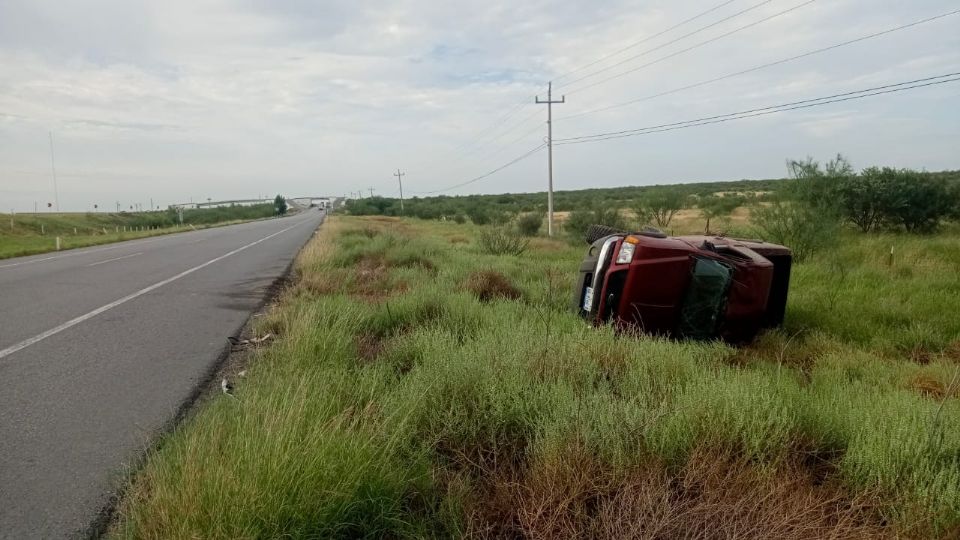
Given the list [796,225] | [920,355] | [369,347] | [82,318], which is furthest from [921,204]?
[82,318]

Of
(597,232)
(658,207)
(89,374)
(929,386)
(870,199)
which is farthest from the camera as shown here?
(658,207)

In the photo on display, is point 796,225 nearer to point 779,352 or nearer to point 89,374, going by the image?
point 779,352

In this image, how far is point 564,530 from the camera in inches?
99.9

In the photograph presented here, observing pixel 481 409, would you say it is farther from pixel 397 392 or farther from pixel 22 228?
pixel 22 228

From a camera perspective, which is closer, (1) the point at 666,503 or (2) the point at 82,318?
(1) the point at 666,503

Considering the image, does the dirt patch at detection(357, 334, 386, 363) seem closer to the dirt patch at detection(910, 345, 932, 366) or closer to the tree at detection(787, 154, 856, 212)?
the dirt patch at detection(910, 345, 932, 366)

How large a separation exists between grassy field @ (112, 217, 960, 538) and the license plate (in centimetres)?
76

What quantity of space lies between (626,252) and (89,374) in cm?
505

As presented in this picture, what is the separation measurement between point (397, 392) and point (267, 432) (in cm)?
110

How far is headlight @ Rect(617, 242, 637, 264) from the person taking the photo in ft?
18.8

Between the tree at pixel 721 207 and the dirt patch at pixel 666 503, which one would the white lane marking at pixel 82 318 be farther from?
the tree at pixel 721 207

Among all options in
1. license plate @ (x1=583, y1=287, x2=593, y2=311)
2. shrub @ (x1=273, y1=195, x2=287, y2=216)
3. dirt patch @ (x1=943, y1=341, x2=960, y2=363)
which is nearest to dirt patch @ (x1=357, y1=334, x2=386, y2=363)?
license plate @ (x1=583, y1=287, x2=593, y2=311)

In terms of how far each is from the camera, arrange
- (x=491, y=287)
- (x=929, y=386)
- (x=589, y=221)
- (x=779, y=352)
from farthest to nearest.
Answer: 1. (x=589, y=221)
2. (x=491, y=287)
3. (x=779, y=352)
4. (x=929, y=386)

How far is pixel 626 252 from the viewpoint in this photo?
19.0ft
